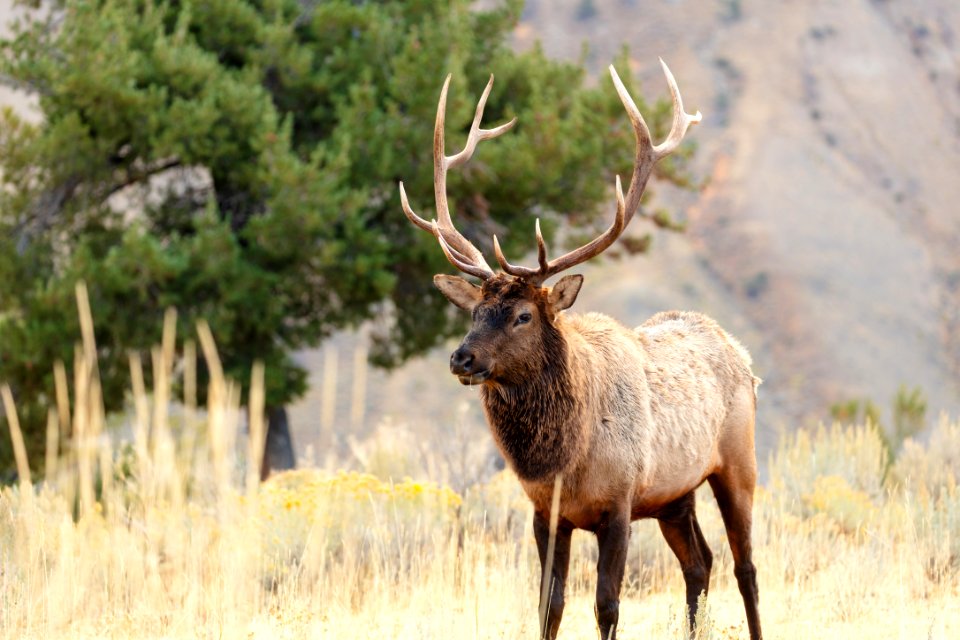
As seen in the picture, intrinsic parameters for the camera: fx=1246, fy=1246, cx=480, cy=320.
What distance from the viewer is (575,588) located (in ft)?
24.5

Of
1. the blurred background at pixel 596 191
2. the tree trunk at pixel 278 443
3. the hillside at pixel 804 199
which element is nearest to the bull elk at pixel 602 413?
the blurred background at pixel 596 191

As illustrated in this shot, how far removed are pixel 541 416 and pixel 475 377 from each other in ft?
1.25

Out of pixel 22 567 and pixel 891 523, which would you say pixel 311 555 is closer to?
pixel 22 567

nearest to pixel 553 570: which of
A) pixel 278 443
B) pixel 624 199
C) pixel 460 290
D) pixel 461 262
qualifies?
pixel 460 290

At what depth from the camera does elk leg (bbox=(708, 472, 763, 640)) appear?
6.10 metres

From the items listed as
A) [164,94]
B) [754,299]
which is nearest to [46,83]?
[164,94]

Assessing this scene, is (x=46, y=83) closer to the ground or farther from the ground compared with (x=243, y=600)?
farther from the ground

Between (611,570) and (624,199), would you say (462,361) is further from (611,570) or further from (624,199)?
(624,199)

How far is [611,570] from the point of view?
17.6ft

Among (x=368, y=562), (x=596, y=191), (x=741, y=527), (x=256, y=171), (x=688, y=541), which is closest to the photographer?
(x=741, y=527)

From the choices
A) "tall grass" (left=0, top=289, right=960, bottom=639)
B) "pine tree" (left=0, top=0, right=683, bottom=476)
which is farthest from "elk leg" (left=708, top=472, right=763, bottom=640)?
"pine tree" (left=0, top=0, right=683, bottom=476)

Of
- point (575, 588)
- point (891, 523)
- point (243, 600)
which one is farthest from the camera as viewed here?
point (891, 523)

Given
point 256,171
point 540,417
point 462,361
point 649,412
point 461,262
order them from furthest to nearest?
1. point 256,171
2. point 461,262
3. point 649,412
4. point 540,417
5. point 462,361

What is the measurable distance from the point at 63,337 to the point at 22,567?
29.4ft
